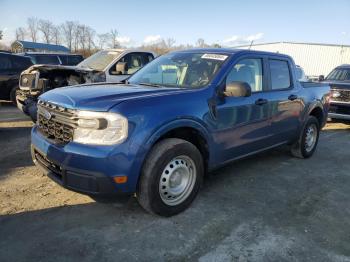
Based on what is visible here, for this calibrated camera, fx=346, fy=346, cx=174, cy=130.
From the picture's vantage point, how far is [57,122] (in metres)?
3.60

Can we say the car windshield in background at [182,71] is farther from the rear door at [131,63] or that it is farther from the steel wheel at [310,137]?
the rear door at [131,63]

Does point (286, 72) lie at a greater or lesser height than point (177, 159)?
greater

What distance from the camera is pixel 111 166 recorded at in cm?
320

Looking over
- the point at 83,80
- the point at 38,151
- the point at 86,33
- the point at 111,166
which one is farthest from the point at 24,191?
the point at 86,33

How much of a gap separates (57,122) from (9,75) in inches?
352

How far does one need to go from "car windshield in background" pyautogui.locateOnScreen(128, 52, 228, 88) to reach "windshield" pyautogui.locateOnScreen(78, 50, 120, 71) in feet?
14.3

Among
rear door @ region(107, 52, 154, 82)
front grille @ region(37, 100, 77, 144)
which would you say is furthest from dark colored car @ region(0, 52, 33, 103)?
front grille @ region(37, 100, 77, 144)

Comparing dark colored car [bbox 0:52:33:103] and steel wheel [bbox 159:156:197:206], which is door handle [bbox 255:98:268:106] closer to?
steel wheel [bbox 159:156:197:206]

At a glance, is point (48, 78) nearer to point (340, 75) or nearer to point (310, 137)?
point (310, 137)

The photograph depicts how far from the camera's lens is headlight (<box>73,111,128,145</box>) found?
10.6 feet

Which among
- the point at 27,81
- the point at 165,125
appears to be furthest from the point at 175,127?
Answer: the point at 27,81

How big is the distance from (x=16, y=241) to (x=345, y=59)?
127 ft

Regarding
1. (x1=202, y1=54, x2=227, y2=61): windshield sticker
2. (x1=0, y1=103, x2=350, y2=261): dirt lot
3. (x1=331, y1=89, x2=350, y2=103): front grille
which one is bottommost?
(x1=0, y1=103, x2=350, y2=261): dirt lot

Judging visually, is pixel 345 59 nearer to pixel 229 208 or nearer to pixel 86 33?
pixel 229 208
